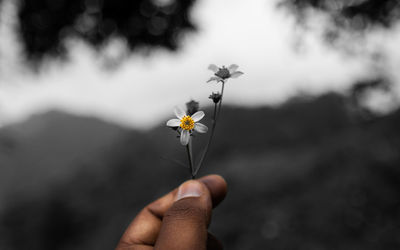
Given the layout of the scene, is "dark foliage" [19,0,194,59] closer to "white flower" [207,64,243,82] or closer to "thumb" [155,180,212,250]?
"white flower" [207,64,243,82]

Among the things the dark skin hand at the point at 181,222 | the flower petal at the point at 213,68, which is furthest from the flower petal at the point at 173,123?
the dark skin hand at the point at 181,222

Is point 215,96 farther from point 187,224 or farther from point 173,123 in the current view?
point 187,224

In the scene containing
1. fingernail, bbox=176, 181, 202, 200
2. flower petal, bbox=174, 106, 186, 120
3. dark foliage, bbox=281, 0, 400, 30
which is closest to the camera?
flower petal, bbox=174, 106, 186, 120

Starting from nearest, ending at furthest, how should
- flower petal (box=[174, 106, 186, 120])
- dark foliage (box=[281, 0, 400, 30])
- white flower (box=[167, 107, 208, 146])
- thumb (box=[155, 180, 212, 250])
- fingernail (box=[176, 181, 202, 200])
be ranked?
thumb (box=[155, 180, 212, 250]), white flower (box=[167, 107, 208, 146]), flower petal (box=[174, 106, 186, 120]), fingernail (box=[176, 181, 202, 200]), dark foliage (box=[281, 0, 400, 30])

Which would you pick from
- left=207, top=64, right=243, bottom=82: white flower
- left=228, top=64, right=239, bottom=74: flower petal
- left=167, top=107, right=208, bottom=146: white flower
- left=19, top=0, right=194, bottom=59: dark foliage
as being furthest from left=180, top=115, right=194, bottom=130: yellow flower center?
left=19, top=0, right=194, bottom=59: dark foliage

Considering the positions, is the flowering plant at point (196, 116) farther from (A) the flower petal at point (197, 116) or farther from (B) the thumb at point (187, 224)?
(B) the thumb at point (187, 224)

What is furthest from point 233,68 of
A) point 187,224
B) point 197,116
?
point 187,224

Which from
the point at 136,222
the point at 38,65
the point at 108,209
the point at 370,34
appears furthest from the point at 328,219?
the point at 108,209

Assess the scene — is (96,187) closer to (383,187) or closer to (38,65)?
(38,65)
